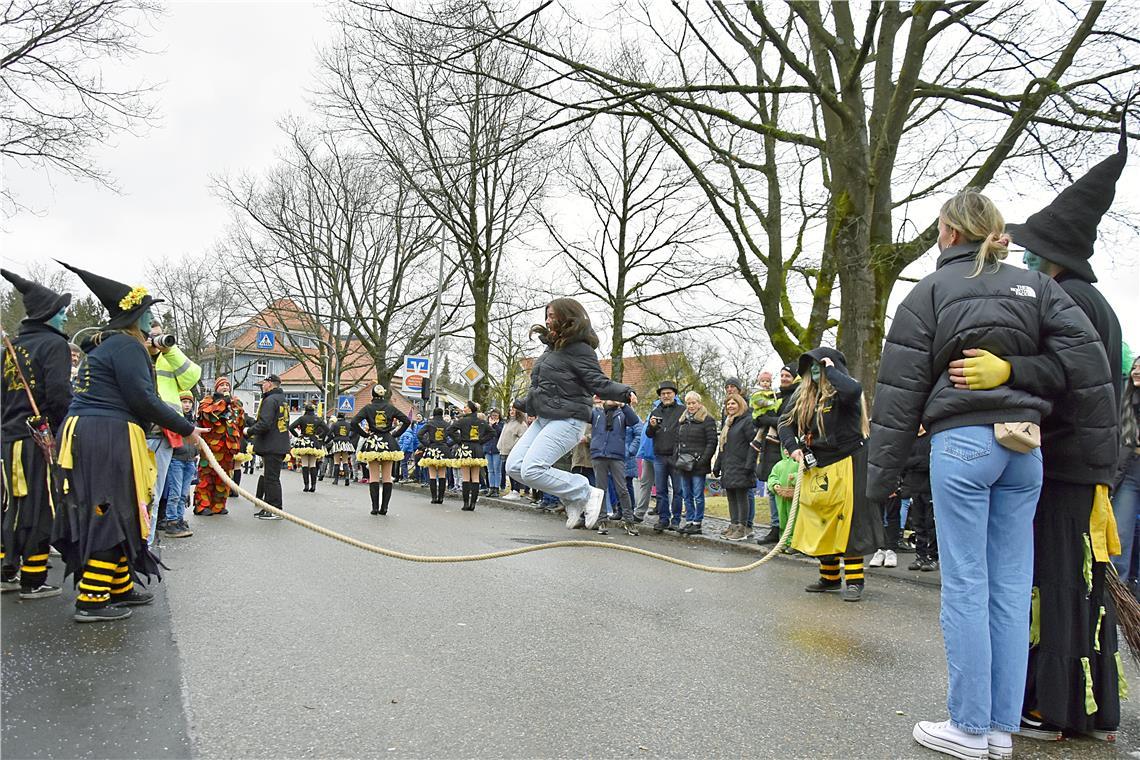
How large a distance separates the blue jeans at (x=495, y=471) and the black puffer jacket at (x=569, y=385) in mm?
13319

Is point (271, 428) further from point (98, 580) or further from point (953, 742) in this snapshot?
point (953, 742)

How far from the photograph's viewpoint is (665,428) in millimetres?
12383

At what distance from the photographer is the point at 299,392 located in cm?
8119

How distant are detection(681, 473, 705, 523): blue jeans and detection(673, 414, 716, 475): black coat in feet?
0.43

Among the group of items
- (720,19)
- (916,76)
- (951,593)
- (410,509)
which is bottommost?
(410,509)

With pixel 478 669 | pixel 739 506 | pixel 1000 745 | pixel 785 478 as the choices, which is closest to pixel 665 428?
pixel 739 506

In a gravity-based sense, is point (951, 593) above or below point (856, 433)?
below

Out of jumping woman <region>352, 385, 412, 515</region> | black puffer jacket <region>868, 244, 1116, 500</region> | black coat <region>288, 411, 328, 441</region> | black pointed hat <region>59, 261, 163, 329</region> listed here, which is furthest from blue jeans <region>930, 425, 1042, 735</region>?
black coat <region>288, 411, 328, 441</region>

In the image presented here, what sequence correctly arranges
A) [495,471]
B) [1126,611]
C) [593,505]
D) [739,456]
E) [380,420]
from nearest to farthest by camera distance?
1. [1126,611]
2. [593,505]
3. [739,456]
4. [380,420]
5. [495,471]

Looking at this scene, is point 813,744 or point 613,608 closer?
point 813,744

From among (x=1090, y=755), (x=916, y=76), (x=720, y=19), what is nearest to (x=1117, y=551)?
(x=1090, y=755)

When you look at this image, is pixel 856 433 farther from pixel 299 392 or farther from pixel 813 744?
pixel 299 392

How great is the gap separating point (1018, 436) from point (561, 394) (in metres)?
3.45

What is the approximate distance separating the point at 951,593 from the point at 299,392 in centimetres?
8231
